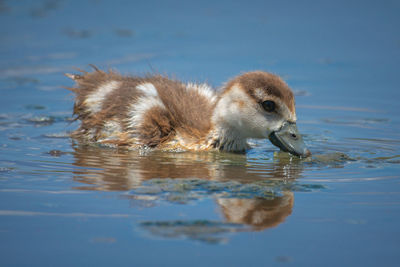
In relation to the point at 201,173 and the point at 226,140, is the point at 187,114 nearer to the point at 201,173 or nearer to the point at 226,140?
the point at 226,140

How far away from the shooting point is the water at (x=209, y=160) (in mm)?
4965

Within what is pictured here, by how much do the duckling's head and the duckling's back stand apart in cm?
33

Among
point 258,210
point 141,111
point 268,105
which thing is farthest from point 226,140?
point 258,210

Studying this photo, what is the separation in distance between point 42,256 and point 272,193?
8.08 feet

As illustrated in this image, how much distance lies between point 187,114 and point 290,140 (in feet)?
4.84

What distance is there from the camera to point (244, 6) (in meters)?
17.8

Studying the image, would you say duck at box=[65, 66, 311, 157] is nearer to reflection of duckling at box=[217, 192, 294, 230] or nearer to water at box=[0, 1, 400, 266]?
water at box=[0, 1, 400, 266]

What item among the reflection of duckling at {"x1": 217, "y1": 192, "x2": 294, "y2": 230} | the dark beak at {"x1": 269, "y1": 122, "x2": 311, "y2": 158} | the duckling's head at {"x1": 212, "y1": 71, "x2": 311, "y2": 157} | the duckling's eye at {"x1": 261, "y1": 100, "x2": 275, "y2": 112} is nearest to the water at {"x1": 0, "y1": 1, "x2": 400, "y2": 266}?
the reflection of duckling at {"x1": 217, "y1": 192, "x2": 294, "y2": 230}

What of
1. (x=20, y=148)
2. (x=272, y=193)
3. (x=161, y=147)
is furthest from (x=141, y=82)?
(x=272, y=193)

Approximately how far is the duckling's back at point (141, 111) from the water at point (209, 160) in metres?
0.29

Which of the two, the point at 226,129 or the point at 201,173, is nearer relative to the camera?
the point at 201,173

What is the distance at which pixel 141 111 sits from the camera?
8.55 meters

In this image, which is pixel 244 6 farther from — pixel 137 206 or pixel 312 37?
pixel 137 206

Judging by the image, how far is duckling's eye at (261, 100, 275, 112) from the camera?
8.00 metres
